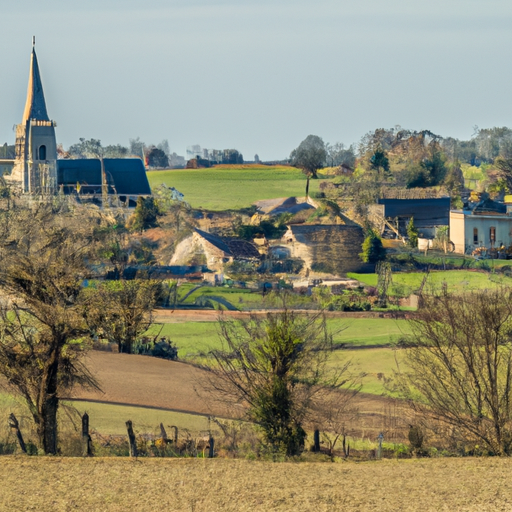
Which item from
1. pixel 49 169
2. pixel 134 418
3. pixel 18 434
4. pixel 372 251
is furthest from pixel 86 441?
pixel 49 169

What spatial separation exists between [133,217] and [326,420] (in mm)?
46507

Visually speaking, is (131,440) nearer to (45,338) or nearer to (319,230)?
(45,338)

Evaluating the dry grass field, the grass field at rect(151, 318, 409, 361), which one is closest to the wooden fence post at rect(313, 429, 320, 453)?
the dry grass field

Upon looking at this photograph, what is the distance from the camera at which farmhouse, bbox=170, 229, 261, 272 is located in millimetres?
61031

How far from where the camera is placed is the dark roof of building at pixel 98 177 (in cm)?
8372

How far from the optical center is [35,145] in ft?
273

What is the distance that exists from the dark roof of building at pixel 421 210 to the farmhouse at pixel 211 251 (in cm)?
1163

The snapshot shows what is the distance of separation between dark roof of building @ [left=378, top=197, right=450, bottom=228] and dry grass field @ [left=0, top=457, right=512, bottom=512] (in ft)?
161

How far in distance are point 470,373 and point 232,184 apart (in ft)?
245

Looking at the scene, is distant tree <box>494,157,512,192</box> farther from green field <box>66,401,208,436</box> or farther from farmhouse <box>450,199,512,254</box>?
green field <box>66,401,208,436</box>

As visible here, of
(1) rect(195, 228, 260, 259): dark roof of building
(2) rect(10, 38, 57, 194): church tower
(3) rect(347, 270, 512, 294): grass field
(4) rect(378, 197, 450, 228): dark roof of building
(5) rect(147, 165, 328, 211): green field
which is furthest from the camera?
(5) rect(147, 165, 328, 211): green field

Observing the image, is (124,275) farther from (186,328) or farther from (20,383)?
(20,383)

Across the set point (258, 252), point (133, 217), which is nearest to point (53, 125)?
point (133, 217)

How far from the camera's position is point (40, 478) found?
21.7 m
